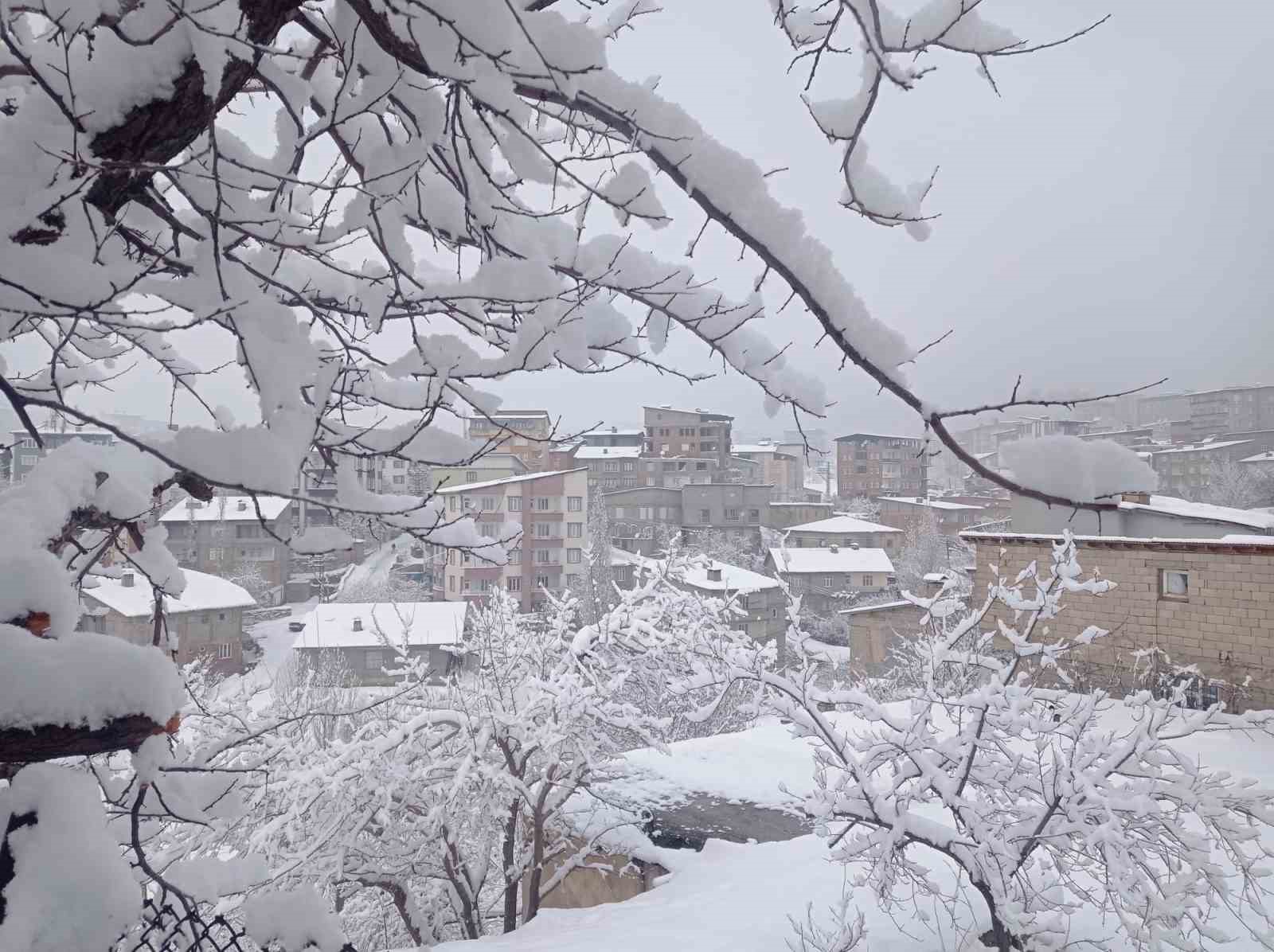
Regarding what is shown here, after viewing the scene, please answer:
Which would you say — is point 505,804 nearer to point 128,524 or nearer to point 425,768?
point 425,768

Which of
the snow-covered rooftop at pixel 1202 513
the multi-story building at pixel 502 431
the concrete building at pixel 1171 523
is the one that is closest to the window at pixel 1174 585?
the concrete building at pixel 1171 523

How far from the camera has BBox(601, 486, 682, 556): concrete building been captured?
33.5 meters

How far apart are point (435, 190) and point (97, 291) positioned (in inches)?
33.5

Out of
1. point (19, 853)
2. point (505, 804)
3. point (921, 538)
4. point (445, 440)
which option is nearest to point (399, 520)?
point (445, 440)

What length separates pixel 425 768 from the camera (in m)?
6.91

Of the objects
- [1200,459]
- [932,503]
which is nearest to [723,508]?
[932,503]

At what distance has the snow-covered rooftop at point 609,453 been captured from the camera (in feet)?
128

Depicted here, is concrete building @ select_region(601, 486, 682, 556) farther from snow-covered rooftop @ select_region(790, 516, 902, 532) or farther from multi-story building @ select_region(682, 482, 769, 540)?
snow-covered rooftop @ select_region(790, 516, 902, 532)

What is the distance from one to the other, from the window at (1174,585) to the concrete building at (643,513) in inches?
952

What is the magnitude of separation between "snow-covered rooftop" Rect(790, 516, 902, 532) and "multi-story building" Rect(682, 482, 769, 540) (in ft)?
7.14

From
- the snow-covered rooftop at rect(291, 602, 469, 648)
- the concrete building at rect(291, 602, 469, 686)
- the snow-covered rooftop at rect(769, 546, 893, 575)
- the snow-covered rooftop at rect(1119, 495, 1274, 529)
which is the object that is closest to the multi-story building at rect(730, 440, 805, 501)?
the snow-covered rooftop at rect(769, 546, 893, 575)

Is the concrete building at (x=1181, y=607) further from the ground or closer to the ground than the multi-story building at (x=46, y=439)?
closer to the ground

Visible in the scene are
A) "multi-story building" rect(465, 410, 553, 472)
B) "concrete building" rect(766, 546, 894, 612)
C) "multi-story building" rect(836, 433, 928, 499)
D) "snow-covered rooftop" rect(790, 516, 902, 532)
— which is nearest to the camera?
"multi-story building" rect(465, 410, 553, 472)

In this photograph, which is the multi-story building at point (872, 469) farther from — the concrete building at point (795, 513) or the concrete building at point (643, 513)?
the concrete building at point (643, 513)
